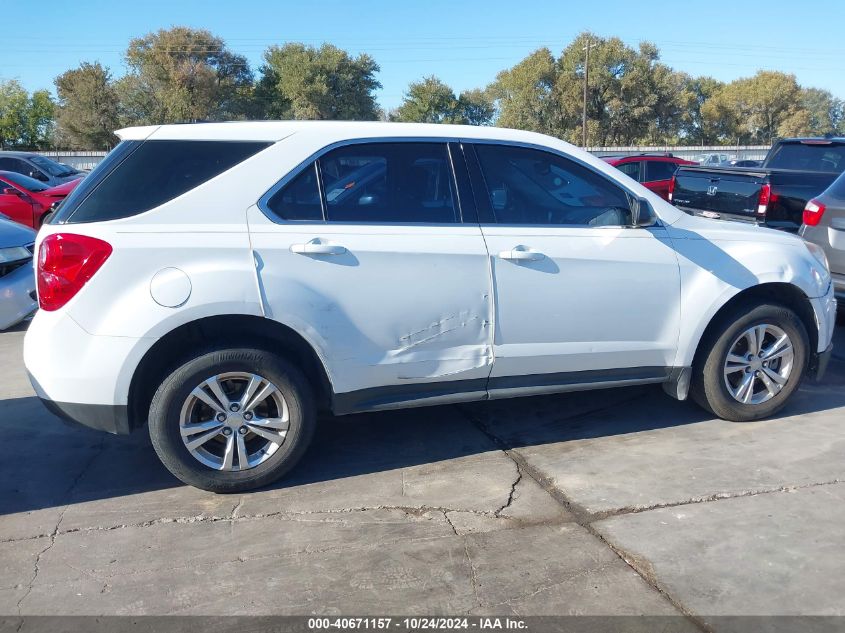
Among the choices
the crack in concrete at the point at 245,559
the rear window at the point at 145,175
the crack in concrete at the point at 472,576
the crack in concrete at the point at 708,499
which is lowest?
the crack in concrete at the point at 472,576

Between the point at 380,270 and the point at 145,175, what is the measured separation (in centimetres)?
132

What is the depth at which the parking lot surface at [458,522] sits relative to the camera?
10.3 feet

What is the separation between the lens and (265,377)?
3.98m

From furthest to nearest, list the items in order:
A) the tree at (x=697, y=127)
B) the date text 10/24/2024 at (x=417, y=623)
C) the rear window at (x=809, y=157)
Answer: the tree at (x=697, y=127) < the rear window at (x=809, y=157) < the date text 10/24/2024 at (x=417, y=623)

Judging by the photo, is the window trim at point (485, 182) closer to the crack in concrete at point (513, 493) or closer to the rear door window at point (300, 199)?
the rear door window at point (300, 199)

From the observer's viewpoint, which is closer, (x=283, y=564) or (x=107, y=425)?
(x=283, y=564)

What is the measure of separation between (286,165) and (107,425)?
64.4 inches

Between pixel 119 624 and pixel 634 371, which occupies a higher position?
pixel 634 371

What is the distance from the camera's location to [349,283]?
13.1ft

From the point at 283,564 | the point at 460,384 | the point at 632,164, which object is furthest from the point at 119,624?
the point at 632,164

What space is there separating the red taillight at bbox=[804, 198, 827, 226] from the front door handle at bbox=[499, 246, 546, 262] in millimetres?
4111

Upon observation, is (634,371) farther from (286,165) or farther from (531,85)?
(531,85)

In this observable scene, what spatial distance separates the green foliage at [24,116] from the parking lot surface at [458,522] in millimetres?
66142

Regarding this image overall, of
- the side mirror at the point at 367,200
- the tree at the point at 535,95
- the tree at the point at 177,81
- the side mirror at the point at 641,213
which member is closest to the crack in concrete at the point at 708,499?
the side mirror at the point at 641,213
